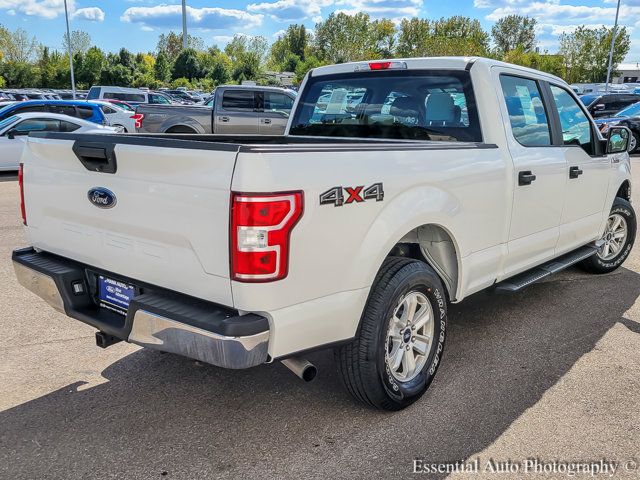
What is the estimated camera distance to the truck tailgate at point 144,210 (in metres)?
2.48

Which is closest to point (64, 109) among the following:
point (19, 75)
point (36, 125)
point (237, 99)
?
point (36, 125)

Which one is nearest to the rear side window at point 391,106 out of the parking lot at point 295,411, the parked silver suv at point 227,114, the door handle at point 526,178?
the door handle at point 526,178

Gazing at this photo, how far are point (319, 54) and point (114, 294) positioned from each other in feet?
397

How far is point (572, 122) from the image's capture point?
490 centimetres

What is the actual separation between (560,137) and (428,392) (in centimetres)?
238

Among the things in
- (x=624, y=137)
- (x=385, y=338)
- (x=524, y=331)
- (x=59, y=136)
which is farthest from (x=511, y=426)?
(x=624, y=137)

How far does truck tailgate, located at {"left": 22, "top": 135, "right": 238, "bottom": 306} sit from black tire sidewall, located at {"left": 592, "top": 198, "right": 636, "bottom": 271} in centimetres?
463

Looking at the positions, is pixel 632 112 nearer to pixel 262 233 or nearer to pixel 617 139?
pixel 617 139

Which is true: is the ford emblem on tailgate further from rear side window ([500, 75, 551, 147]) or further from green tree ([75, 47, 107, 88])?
green tree ([75, 47, 107, 88])

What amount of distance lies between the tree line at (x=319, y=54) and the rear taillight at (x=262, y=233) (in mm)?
48013

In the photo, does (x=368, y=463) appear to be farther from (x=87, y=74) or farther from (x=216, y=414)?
(x=87, y=74)

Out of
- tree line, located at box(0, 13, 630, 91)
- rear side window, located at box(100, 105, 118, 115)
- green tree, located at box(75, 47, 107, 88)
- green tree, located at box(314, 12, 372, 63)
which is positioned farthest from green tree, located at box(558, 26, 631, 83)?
rear side window, located at box(100, 105, 118, 115)

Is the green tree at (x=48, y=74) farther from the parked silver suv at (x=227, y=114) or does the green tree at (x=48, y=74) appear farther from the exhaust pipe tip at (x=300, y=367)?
the exhaust pipe tip at (x=300, y=367)

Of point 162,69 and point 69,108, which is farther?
point 162,69
